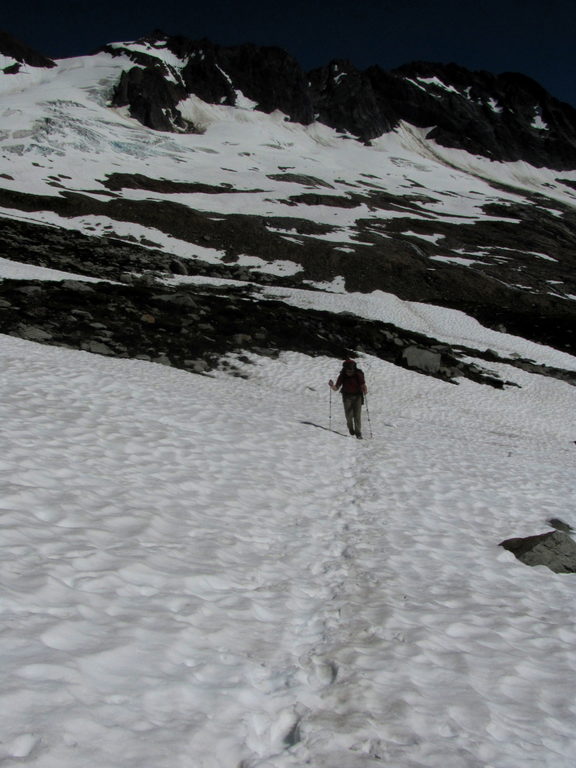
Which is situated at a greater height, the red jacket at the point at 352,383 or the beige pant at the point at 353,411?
the red jacket at the point at 352,383

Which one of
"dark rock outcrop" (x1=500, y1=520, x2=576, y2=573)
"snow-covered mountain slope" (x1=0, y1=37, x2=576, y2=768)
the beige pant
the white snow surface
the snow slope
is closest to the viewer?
the white snow surface

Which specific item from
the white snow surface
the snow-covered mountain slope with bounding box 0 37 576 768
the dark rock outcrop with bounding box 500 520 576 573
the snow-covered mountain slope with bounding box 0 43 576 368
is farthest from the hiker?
the snow-covered mountain slope with bounding box 0 43 576 368

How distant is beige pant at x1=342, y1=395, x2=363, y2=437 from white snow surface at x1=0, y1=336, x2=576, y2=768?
10.5 ft

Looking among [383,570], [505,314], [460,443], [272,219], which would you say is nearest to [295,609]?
[383,570]

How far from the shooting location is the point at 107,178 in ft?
250

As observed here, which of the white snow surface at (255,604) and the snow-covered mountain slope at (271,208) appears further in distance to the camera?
the snow-covered mountain slope at (271,208)

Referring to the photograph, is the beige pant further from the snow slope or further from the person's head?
the snow slope

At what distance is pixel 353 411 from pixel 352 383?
88 centimetres

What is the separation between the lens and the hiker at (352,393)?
1509 cm

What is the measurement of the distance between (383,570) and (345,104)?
217929 millimetres

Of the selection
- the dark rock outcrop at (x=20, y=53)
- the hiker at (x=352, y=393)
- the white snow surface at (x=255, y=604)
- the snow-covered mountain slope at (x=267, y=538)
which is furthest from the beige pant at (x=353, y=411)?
the dark rock outcrop at (x=20, y=53)

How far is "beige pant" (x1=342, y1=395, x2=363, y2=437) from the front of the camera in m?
15.0

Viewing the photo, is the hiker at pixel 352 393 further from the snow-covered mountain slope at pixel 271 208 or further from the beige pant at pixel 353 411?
the snow-covered mountain slope at pixel 271 208

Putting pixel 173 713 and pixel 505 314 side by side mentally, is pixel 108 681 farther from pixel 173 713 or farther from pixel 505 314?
pixel 505 314
